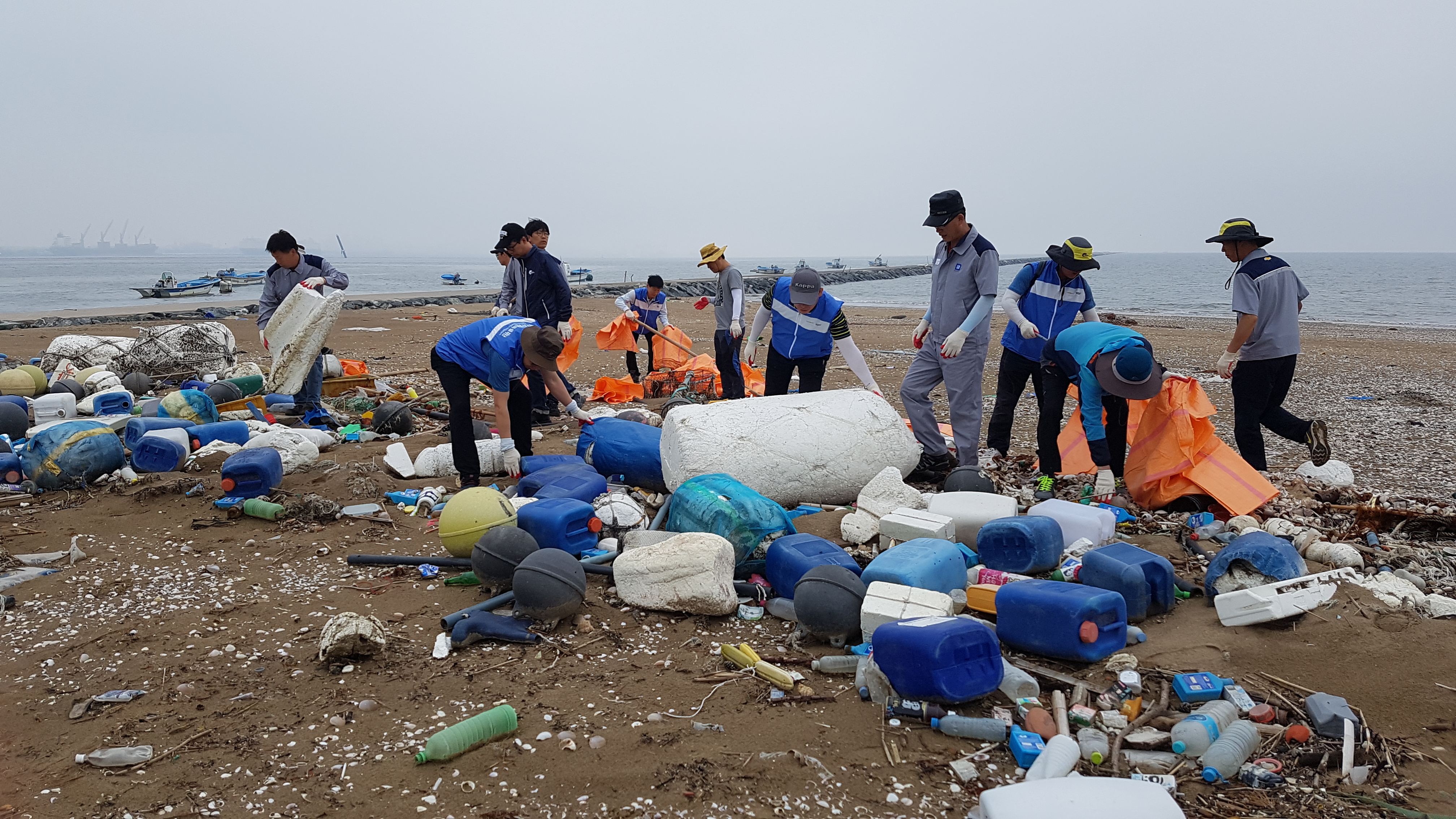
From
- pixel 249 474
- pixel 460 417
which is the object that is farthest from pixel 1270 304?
pixel 249 474

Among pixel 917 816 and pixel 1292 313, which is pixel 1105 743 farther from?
pixel 1292 313

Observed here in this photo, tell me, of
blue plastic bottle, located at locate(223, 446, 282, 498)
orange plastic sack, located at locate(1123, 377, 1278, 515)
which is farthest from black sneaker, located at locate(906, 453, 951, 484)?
blue plastic bottle, located at locate(223, 446, 282, 498)

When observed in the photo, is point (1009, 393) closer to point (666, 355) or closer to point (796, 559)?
point (796, 559)

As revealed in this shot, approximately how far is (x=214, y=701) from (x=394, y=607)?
0.93m

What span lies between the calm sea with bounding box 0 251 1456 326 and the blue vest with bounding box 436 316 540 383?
1136 inches

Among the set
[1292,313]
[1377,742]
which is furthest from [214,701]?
[1292,313]

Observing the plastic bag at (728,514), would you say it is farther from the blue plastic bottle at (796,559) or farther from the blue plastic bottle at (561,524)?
the blue plastic bottle at (561,524)

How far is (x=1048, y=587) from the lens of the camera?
3.30m

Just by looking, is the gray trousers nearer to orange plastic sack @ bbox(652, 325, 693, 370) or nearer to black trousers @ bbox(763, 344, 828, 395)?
black trousers @ bbox(763, 344, 828, 395)

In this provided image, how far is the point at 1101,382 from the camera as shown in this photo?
16.5 feet

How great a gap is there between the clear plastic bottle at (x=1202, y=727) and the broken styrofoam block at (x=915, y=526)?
1.46 meters

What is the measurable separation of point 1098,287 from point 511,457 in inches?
2457

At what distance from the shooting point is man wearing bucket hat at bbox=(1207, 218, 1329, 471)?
5.41 meters

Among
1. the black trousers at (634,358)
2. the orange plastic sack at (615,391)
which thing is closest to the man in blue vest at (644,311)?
the black trousers at (634,358)
